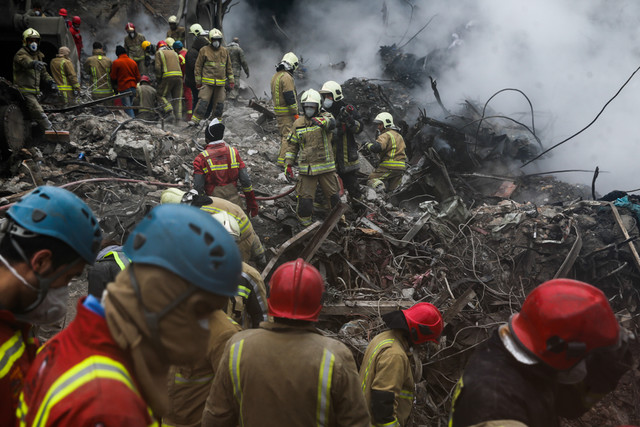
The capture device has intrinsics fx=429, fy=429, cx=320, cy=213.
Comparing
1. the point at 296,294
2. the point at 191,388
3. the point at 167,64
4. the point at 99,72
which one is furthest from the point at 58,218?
the point at 99,72

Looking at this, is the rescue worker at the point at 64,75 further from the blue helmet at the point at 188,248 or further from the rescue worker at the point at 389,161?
Result: the blue helmet at the point at 188,248

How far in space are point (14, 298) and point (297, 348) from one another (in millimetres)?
1184

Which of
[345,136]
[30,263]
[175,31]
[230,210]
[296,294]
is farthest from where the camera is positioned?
[175,31]

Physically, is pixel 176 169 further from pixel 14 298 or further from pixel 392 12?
pixel 392 12

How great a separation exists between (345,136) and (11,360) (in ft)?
19.3

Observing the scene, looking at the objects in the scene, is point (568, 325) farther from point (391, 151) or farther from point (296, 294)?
point (391, 151)

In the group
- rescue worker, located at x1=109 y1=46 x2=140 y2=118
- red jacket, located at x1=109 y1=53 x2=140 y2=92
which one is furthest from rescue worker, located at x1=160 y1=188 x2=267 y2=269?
red jacket, located at x1=109 y1=53 x2=140 y2=92

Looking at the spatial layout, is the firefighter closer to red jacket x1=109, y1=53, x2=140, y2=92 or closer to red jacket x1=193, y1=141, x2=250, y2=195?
red jacket x1=193, y1=141, x2=250, y2=195

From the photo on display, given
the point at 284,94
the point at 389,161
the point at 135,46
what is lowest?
the point at 389,161

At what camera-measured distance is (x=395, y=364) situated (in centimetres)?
274

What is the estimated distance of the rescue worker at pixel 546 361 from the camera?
61.1 inches

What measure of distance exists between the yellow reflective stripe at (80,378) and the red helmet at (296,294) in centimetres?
100

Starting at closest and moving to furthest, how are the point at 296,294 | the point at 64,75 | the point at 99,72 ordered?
the point at 296,294
the point at 64,75
the point at 99,72

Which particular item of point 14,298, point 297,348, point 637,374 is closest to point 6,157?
point 14,298
